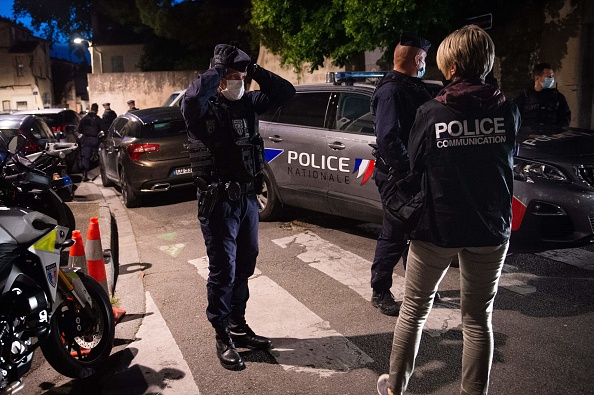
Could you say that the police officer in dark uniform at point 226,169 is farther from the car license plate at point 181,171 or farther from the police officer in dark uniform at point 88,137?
the police officer in dark uniform at point 88,137

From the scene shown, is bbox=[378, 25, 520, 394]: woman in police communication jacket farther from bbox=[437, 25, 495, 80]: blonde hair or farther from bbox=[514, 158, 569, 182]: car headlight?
bbox=[514, 158, 569, 182]: car headlight

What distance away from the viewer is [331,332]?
4.32 metres

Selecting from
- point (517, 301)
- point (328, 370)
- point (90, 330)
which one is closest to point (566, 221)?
point (517, 301)

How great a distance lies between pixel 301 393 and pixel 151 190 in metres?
6.77

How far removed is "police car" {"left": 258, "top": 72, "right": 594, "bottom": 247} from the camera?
17.0 feet

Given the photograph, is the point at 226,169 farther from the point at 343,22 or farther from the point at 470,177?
the point at 343,22

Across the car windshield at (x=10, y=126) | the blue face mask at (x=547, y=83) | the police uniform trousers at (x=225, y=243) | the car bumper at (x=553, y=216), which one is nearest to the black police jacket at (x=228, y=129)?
the police uniform trousers at (x=225, y=243)

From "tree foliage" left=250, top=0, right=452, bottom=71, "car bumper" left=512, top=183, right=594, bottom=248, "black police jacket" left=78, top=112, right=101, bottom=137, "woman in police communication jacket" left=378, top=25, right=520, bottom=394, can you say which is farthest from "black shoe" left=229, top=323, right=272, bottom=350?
"black police jacket" left=78, top=112, right=101, bottom=137

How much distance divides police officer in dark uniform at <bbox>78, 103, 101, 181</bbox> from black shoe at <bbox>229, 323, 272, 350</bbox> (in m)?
11.1

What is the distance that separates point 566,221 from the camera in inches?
203

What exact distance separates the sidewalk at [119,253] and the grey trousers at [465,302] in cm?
221

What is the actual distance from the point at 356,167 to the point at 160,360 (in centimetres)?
303

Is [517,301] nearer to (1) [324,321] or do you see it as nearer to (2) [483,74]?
(1) [324,321]

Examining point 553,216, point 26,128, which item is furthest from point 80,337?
point 26,128
